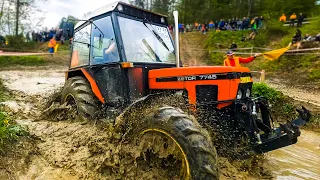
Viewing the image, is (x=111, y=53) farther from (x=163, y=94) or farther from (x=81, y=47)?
(x=81, y=47)

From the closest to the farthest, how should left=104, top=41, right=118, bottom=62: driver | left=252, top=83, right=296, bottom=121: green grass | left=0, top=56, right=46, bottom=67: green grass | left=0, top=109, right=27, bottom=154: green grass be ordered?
1. left=0, top=109, right=27, bottom=154: green grass
2. left=104, top=41, right=118, bottom=62: driver
3. left=252, top=83, right=296, bottom=121: green grass
4. left=0, top=56, right=46, bottom=67: green grass

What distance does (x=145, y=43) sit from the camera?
4.58 metres

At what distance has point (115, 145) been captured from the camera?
3701 millimetres

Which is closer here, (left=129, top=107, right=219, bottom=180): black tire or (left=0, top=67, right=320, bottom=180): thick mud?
(left=129, top=107, right=219, bottom=180): black tire

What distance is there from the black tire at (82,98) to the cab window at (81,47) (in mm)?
367

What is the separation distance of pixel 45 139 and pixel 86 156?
892 mm

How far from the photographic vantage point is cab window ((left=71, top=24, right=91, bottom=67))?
5.09m

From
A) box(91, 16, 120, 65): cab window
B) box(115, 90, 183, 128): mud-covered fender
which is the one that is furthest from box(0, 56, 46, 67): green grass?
box(115, 90, 183, 128): mud-covered fender

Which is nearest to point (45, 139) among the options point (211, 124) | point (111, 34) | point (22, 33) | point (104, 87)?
point (104, 87)

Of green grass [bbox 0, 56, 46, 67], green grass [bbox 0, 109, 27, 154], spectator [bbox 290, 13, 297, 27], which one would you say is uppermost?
spectator [bbox 290, 13, 297, 27]

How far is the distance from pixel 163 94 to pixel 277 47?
16648 millimetres

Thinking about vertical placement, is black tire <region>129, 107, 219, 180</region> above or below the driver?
below

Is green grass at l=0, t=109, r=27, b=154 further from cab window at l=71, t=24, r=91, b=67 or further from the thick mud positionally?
cab window at l=71, t=24, r=91, b=67

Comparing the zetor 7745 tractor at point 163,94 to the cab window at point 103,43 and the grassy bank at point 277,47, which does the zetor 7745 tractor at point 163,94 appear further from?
the grassy bank at point 277,47
